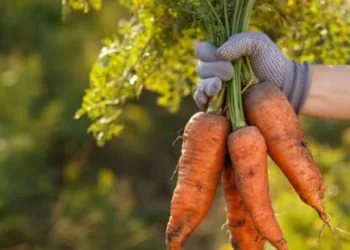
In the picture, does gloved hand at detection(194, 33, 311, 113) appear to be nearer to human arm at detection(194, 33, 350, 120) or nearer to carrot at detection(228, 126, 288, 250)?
human arm at detection(194, 33, 350, 120)

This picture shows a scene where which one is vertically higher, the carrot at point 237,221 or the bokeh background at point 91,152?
the carrot at point 237,221

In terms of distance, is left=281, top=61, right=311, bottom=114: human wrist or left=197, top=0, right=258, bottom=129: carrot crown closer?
left=197, top=0, right=258, bottom=129: carrot crown

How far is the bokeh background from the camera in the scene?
448cm

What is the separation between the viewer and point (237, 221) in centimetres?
326

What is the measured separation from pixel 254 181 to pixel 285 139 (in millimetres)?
184

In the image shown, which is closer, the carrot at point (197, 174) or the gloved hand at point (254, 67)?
the gloved hand at point (254, 67)

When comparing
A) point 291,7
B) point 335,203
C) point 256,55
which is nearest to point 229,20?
point 256,55

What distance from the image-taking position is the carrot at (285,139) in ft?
10.3

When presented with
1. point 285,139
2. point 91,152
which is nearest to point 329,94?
point 285,139

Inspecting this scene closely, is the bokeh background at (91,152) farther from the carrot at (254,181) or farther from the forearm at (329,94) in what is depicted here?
the carrot at (254,181)

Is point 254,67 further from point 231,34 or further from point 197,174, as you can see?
point 197,174

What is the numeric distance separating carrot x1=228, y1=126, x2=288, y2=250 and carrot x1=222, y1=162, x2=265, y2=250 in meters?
0.13

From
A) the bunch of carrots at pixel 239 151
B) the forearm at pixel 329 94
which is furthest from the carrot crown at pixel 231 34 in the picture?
the forearm at pixel 329 94

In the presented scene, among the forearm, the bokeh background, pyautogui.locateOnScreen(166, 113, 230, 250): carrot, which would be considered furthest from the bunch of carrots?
the bokeh background
